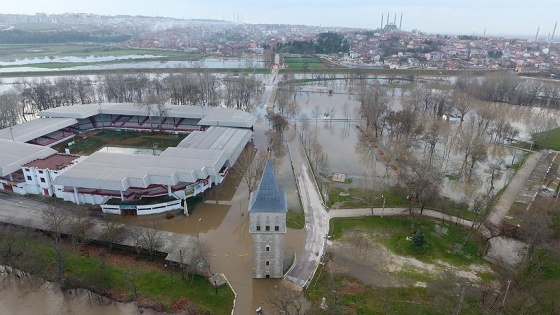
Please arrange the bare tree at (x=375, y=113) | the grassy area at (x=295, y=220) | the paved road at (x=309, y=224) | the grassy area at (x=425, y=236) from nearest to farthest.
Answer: the paved road at (x=309, y=224) → the grassy area at (x=425, y=236) → the grassy area at (x=295, y=220) → the bare tree at (x=375, y=113)

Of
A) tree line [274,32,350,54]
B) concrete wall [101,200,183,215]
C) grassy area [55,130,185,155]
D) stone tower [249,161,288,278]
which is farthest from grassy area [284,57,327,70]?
stone tower [249,161,288,278]

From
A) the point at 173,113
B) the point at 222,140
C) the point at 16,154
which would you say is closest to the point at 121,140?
the point at 173,113

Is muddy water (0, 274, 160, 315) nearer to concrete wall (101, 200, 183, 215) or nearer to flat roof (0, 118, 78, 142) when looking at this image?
concrete wall (101, 200, 183, 215)

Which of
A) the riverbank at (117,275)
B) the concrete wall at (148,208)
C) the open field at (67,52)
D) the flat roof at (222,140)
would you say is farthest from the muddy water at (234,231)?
the open field at (67,52)

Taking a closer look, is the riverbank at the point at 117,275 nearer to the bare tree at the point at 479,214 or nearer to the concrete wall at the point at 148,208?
the concrete wall at the point at 148,208

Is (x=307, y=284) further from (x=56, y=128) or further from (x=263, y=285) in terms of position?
(x=56, y=128)

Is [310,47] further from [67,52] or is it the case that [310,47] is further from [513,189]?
[513,189]
